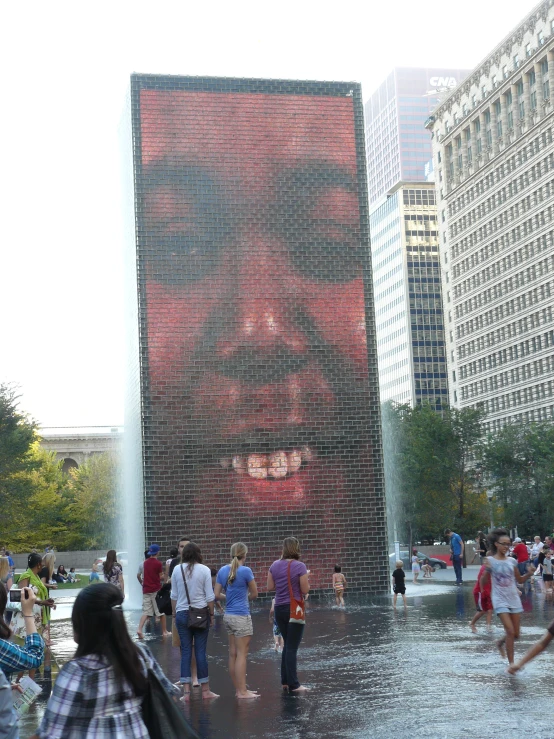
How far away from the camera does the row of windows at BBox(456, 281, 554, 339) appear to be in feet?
346

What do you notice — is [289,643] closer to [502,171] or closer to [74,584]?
[74,584]

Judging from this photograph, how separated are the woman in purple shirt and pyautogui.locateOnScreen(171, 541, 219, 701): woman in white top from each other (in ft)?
2.59

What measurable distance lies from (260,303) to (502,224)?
86032mm

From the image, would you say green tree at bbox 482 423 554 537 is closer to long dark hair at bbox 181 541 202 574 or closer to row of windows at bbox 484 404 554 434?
row of windows at bbox 484 404 554 434

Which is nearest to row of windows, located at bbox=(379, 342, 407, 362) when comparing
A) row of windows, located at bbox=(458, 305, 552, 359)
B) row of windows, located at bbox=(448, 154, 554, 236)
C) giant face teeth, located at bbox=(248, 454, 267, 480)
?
row of windows, located at bbox=(458, 305, 552, 359)

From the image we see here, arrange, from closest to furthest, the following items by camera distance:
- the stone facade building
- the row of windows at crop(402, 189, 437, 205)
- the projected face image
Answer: the projected face image < the stone facade building < the row of windows at crop(402, 189, 437, 205)

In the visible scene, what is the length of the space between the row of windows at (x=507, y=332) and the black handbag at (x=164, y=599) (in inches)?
3529

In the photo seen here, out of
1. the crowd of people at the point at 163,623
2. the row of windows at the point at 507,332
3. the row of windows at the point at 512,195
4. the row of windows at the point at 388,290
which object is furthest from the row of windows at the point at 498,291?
the crowd of people at the point at 163,623

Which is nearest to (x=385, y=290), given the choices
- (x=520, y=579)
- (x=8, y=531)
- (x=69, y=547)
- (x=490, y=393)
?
(x=490, y=393)

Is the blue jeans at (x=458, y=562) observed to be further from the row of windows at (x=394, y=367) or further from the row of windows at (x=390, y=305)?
the row of windows at (x=394, y=367)

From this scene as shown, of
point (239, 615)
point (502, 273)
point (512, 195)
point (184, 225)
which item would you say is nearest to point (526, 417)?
point (502, 273)

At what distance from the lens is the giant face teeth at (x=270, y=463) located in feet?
103

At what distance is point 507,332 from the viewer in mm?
113625

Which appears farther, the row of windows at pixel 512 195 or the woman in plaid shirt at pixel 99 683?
the row of windows at pixel 512 195
